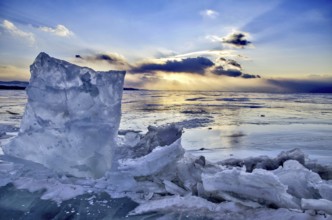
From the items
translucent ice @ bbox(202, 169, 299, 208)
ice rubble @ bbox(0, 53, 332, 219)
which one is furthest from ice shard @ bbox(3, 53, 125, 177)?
translucent ice @ bbox(202, 169, 299, 208)

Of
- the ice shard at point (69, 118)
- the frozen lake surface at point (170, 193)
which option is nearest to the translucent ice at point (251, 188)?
the frozen lake surface at point (170, 193)

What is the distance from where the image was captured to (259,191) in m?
3.23

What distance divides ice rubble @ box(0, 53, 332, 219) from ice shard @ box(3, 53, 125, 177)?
0.06ft

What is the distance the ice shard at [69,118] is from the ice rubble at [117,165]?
17 millimetres

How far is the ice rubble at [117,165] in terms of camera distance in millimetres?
3283

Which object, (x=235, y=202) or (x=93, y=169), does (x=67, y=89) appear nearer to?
(x=93, y=169)

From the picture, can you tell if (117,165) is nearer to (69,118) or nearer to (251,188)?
(69,118)

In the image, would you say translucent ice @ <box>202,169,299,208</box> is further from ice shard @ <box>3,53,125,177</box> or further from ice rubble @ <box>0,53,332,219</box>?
ice shard @ <box>3,53,125,177</box>

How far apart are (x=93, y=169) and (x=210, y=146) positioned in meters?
3.56

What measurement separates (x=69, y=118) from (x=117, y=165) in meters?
1.25

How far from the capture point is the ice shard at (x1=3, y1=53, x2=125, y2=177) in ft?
15.6

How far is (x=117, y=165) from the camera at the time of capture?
4.52 meters

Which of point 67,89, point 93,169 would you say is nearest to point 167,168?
point 93,169

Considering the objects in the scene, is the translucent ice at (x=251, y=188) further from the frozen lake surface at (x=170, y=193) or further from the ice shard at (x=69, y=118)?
the ice shard at (x=69, y=118)
